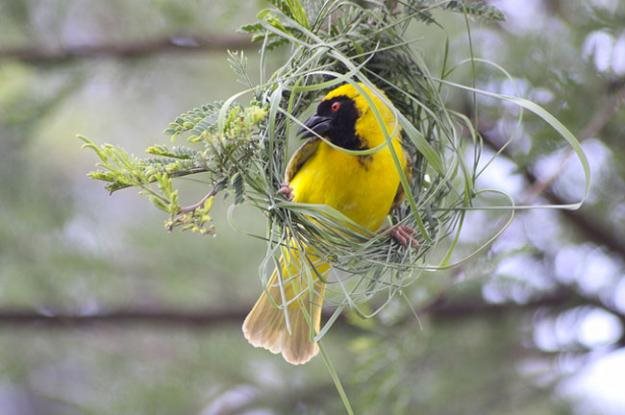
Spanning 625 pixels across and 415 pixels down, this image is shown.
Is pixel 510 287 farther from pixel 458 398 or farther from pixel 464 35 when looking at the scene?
pixel 464 35

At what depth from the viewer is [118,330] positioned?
13.4 ft

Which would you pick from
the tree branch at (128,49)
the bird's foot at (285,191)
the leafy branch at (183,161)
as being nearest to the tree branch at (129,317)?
the tree branch at (128,49)

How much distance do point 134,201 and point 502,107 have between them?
466 centimetres

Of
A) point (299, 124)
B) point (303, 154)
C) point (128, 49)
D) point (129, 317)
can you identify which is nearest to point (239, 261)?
point (129, 317)

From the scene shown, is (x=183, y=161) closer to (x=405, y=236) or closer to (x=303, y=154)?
(x=405, y=236)

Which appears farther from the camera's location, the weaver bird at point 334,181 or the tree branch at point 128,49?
the tree branch at point 128,49

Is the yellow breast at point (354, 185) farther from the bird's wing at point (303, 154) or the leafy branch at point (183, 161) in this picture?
the leafy branch at point (183, 161)

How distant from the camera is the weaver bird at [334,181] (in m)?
2.31

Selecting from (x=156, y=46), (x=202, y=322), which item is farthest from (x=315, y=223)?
(x=202, y=322)

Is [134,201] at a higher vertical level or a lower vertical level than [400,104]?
lower

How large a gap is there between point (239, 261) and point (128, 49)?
122 centimetres

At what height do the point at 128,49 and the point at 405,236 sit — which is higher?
the point at 405,236

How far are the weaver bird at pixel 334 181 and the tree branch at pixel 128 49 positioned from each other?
111 cm

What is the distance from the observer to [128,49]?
349 cm
